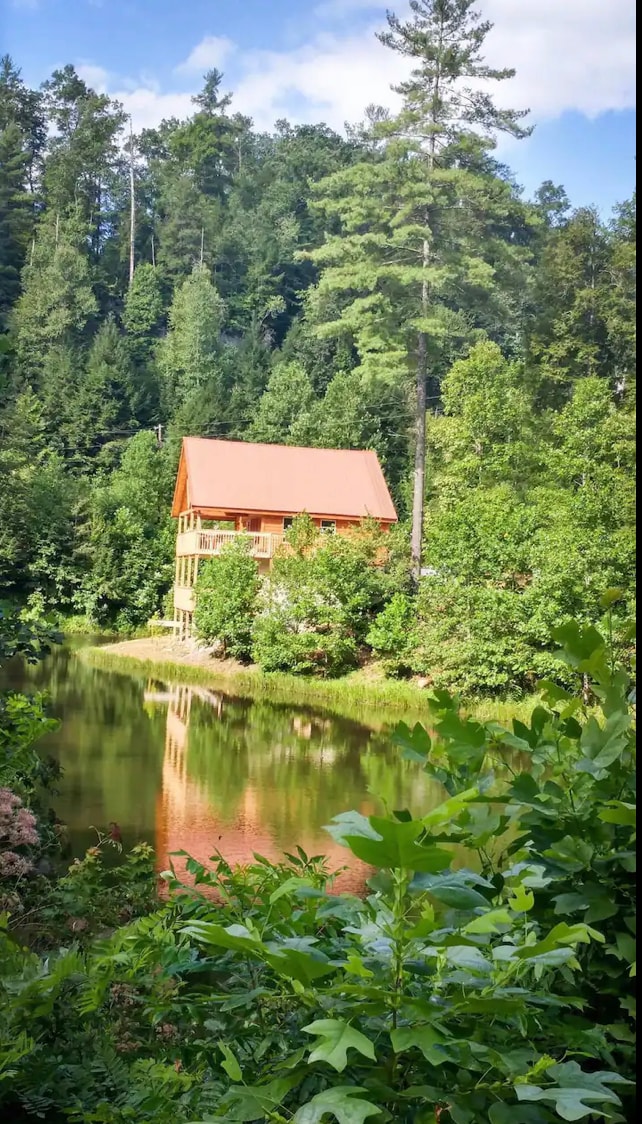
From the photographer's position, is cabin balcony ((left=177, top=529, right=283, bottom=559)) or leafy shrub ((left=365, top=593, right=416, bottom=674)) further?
cabin balcony ((left=177, top=529, right=283, bottom=559))

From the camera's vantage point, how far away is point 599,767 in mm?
595

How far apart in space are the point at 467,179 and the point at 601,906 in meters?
11.1

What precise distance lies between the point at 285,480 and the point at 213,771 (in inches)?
330

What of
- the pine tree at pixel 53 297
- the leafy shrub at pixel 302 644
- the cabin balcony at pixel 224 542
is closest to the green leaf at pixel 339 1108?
the leafy shrub at pixel 302 644

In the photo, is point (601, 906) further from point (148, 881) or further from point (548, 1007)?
point (148, 881)

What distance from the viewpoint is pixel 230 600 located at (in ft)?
32.9

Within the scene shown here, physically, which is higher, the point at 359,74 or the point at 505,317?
the point at 505,317

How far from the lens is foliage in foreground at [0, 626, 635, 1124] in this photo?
0.45 m

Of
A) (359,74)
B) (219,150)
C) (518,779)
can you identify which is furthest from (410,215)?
(518,779)

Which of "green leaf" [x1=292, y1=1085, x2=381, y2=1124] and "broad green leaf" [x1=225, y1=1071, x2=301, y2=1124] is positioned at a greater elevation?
"green leaf" [x1=292, y1=1085, x2=381, y2=1124]

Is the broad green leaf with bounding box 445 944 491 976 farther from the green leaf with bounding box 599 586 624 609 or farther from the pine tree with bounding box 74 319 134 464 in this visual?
the pine tree with bounding box 74 319 134 464

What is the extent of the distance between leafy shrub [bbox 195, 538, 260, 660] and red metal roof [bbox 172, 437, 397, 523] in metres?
2.23

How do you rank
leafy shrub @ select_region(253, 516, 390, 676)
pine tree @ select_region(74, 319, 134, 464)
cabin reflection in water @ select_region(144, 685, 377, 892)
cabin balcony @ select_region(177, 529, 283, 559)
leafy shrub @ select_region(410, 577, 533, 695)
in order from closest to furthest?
cabin reflection in water @ select_region(144, 685, 377, 892) → leafy shrub @ select_region(410, 577, 533, 695) → leafy shrub @ select_region(253, 516, 390, 676) → cabin balcony @ select_region(177, 529, 283, 559) → pine tree @ select_region(74, 319, 134, 464)

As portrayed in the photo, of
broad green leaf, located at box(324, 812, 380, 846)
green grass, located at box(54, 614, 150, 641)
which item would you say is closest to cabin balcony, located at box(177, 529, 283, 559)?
green grass, located at box(54, 614, 150, 641)
